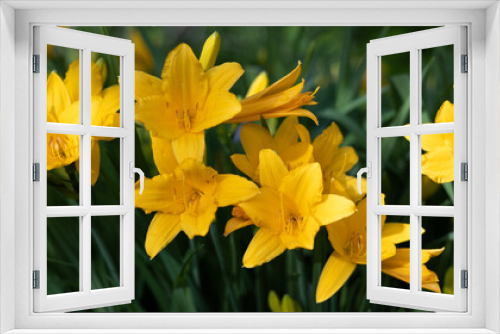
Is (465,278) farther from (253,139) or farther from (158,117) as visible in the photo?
(158,117)

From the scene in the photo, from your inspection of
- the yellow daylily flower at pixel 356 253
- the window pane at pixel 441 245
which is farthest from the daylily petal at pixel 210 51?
the window pane at pixel 441 245

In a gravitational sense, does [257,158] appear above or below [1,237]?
above

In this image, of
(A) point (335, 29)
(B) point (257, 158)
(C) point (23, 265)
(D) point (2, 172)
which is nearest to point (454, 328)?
(B) point (257, 158)

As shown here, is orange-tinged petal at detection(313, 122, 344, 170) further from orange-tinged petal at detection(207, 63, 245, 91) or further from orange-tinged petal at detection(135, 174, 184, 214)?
orange-tinged petal at detection(135, 174, 184, 214)

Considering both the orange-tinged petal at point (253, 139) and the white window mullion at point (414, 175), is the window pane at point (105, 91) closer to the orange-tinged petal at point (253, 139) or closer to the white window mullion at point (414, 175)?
the orange-tinged petal at point (253, 139)

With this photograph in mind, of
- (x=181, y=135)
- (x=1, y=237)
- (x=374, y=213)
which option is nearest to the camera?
(x=1, y=237)

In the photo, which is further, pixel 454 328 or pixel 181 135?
pixel 181 135

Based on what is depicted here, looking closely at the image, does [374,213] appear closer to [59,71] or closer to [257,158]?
[257,158]

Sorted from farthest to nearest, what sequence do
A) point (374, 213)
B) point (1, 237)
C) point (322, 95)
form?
point (322, 95) < point (374, 213) < point (1, 237)
